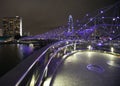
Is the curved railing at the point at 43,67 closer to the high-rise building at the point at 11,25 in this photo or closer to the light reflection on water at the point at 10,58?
the light reflection on water at the point at 10,58

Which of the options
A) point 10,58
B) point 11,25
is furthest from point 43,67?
point 11,25

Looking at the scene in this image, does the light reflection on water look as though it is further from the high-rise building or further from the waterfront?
the high-rise building

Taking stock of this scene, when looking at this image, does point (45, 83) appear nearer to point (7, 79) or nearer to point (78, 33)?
point (7, 79)

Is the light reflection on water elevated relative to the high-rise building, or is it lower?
lower

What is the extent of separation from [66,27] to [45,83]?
53.0m

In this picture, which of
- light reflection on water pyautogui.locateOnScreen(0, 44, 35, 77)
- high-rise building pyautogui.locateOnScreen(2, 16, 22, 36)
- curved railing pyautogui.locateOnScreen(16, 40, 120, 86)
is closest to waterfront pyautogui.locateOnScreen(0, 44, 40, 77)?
light reflection on water pyautogui.locateOnScreen(0, 44, 35, 77)

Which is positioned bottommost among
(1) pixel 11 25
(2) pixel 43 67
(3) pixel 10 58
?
(3) pixel 10 58

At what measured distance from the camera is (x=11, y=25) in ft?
475

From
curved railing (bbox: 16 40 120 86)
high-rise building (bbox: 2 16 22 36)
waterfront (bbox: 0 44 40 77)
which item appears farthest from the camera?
high-rise building (bbox: 2 16 22 36)

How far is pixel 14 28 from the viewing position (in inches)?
5620

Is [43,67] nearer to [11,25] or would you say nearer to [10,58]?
[10,58]

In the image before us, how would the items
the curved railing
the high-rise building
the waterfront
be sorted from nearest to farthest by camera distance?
1. the curved railing
2. the waterfront
3. the high-rise building

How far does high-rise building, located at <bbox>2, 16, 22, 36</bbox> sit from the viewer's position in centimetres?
14000

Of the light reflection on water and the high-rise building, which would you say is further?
the high-rise building
